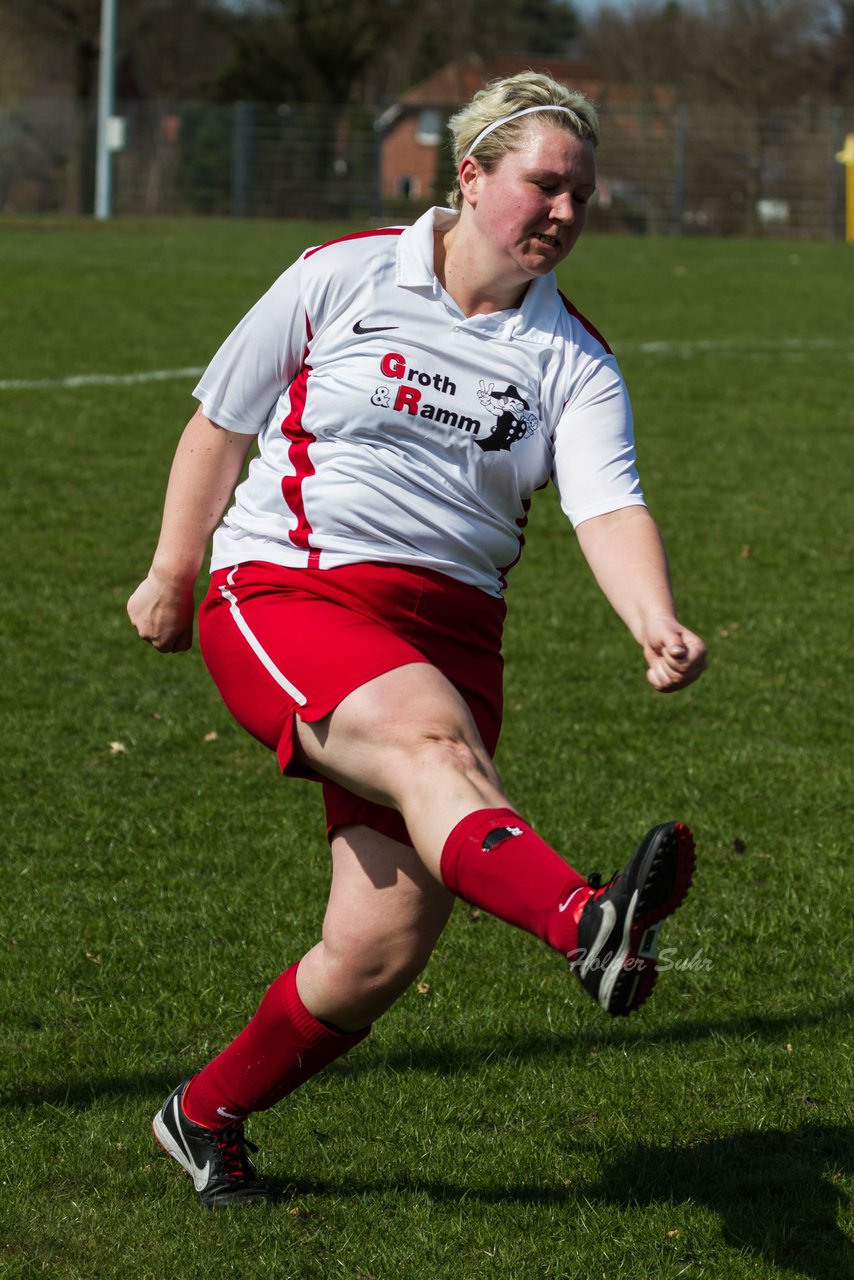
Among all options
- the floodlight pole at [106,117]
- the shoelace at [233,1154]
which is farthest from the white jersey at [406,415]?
the floodlight pole at [106,117]

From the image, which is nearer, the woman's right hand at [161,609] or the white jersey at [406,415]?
the white jersey at [406,415]

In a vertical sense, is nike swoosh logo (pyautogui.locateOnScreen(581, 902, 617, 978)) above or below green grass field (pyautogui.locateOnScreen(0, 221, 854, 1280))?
above

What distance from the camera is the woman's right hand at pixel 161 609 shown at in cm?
346

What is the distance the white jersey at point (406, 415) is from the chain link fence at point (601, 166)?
40.2m

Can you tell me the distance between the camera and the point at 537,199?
3223 millimetres

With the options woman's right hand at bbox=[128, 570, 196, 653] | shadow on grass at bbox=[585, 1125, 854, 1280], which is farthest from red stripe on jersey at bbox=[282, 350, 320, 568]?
shadow on grass at bbox=[585, 1125, 854, 1280]

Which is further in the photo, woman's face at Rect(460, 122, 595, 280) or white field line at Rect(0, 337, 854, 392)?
white field line at Rect(0, 337, 854, 392)

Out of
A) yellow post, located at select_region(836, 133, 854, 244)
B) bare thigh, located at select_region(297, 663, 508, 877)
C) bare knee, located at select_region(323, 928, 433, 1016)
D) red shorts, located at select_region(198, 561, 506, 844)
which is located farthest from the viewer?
yellow post, located at select_region(836, 133, 854, 244)

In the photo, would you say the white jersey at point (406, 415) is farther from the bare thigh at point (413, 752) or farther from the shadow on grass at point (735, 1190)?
the shadow on grass at point (735, 1190)

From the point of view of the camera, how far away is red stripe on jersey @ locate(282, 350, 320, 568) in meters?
3.29

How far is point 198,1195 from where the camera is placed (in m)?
3.46

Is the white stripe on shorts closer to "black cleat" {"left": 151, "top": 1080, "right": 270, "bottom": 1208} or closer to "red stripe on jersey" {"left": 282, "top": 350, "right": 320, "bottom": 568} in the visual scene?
"red stripe on jersey" {"left": 282, "top": 350, "right": 320, "bottom": 568}

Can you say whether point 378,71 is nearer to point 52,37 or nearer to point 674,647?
point 52,37

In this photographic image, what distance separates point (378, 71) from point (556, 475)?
244ft
